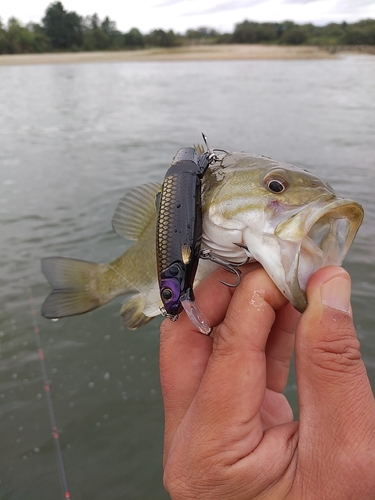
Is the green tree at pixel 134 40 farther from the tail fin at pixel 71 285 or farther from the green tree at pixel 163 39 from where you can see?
the tail fin at pixel 71 285

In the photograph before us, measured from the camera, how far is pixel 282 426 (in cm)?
128

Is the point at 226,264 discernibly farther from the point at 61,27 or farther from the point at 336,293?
the point at 61,27

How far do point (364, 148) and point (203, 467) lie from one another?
29.6ft

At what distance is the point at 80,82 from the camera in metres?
24.6

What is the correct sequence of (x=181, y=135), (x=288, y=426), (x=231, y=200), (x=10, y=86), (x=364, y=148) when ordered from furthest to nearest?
1. (x=10, y=86)
2. (x=181, y=135)
3. (x=364, y=148)
4. (x=231, y=200)
5. (x=288, y=426)

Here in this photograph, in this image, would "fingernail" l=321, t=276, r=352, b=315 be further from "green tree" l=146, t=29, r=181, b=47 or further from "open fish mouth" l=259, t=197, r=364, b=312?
"green tree" l=146, t=29, r=181, b=47

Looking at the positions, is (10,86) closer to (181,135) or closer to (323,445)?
(181,135)

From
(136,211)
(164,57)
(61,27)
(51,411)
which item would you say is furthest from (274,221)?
(61,27)

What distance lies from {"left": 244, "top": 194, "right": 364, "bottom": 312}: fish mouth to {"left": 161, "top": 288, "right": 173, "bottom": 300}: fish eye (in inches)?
11.5

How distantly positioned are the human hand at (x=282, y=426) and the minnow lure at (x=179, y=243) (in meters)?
0.16

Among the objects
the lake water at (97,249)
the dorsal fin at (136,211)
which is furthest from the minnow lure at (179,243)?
the lake water at (97,249)

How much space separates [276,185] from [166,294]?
50 cm

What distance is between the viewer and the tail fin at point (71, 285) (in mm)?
2322

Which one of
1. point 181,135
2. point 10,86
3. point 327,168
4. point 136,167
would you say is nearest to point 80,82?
point 10,86
